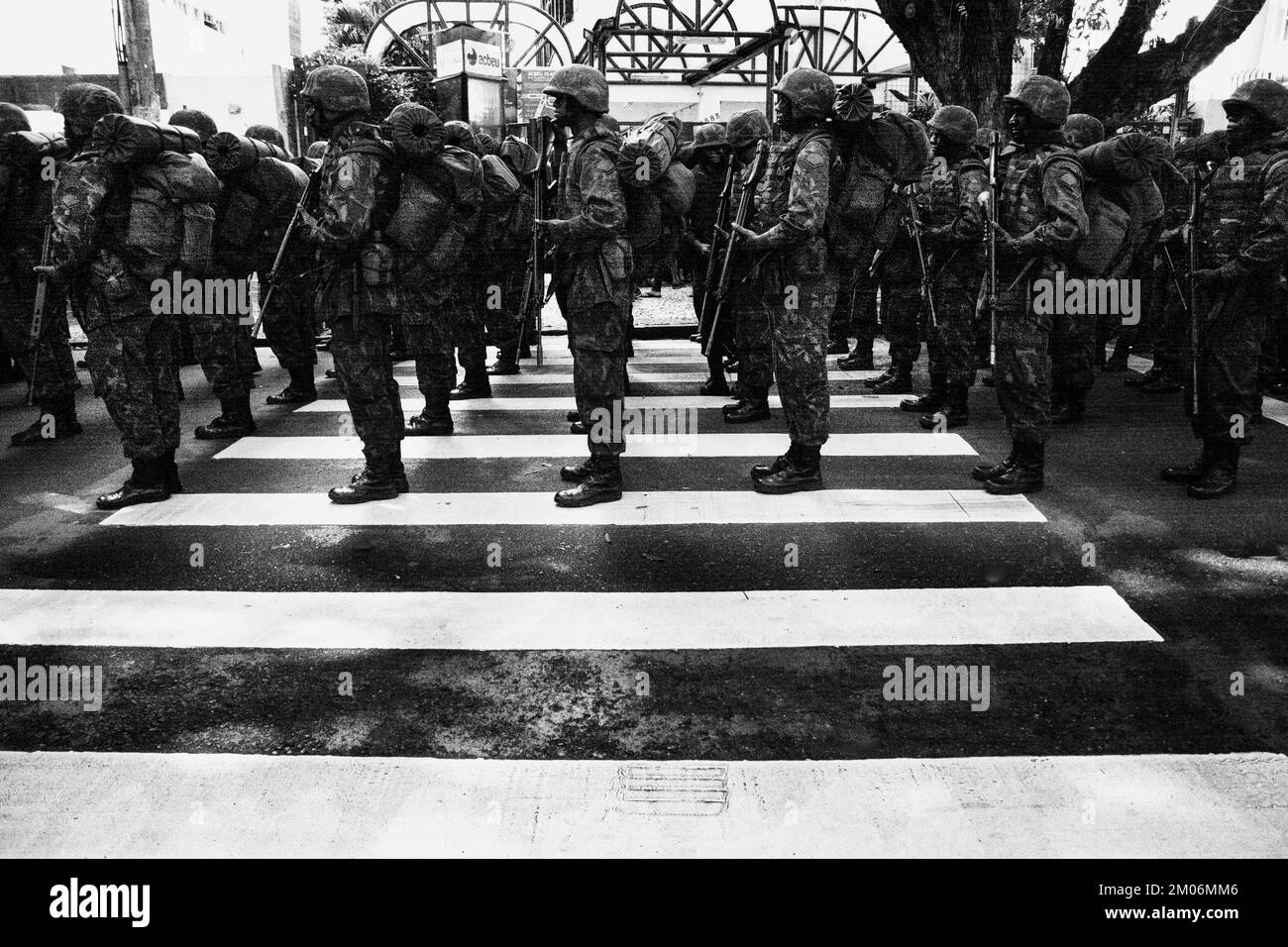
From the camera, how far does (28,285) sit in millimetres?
8211

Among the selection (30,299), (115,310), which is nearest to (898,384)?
(115,310)

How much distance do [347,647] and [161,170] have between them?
3.41 metres

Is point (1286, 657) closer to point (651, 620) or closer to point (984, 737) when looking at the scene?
point (984, 737)

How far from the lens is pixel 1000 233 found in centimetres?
623

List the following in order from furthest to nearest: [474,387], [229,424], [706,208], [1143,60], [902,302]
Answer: [1143,60], [474,387], [902,302], [706,208], [229,424]

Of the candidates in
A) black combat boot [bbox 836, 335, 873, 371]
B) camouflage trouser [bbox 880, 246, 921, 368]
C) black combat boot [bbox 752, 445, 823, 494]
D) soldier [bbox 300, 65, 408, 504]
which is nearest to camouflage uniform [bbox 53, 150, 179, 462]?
soldier [bbox 300, 65, 408, 504]

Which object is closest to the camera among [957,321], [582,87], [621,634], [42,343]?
[621,634]

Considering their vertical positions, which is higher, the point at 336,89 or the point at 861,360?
the point at 336,89

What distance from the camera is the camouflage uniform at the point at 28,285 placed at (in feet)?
25.7

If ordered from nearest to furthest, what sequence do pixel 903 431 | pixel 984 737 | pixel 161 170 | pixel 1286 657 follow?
pixel 984 737, pixel 1286 657, pixel 161 170, pixel 903 431

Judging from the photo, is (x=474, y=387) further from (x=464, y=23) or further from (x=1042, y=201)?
(x=464, y=23)

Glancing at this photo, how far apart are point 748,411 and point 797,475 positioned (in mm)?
1962

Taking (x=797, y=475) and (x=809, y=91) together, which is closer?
(x=809, y=91)

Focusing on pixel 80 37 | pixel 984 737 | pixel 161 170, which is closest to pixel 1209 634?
pixel 984 737
